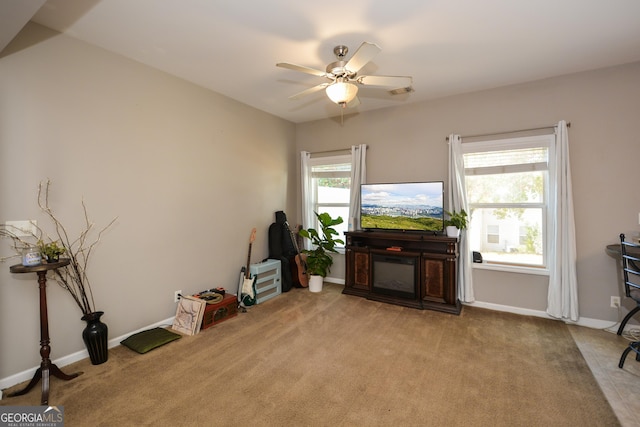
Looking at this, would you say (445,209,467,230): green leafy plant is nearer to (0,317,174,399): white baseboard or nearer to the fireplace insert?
the fireplace insert

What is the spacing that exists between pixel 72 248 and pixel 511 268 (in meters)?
4.56

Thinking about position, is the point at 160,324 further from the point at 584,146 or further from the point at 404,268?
the point at 584,146

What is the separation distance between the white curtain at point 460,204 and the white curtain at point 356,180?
1238mm

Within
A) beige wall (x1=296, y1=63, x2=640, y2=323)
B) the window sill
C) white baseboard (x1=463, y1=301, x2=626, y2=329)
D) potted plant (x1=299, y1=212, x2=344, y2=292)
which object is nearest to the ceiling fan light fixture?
beige wall (x1=296, y1=63, x2=640, y2=323)

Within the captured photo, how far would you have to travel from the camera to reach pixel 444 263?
3545 mm

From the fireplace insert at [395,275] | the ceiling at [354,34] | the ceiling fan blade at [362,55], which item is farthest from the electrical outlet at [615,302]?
the ceiling fan blade at [362,55]

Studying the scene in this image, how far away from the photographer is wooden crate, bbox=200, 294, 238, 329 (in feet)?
10.2

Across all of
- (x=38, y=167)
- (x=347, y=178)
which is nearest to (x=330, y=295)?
(x=347, y=178)

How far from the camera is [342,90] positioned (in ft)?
7.66

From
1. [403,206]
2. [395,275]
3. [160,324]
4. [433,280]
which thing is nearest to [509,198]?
[403,206]

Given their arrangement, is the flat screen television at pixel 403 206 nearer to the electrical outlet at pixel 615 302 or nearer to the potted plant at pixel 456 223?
the potted plant at pixel 456 223

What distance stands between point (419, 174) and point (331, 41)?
223cm

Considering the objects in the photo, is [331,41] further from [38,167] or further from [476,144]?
[38,167]

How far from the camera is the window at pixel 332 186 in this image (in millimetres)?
4695
